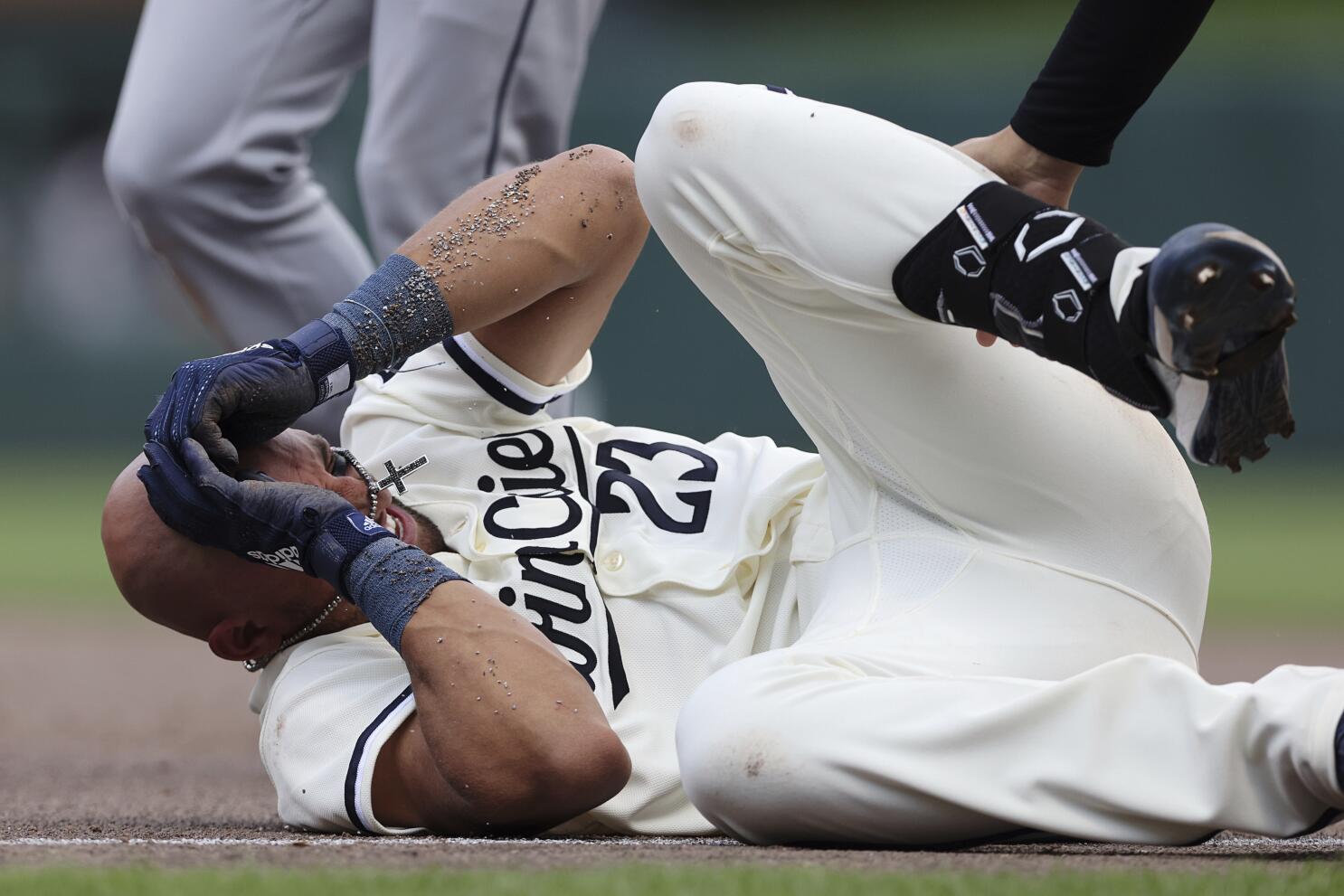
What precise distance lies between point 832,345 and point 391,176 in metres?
1.49

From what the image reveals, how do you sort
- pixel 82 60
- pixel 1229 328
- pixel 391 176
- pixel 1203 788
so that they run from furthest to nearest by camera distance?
pixel 82 60 → pixel 391 176 → pixel 1203 788 → pixel 1229 328

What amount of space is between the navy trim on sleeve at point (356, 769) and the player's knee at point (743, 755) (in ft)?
1.37

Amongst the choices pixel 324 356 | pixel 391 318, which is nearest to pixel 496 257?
pixel 391 318

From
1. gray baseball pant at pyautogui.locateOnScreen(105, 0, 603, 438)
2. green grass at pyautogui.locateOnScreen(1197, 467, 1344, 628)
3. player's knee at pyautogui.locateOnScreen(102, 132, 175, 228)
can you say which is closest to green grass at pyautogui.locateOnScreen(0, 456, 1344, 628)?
green grass at pyautogui.locateOnScreen(1197, 467, 1344, 628)

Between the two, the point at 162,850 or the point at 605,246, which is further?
the point at 605,246

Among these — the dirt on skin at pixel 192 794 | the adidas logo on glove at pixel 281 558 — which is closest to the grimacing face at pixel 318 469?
the adidas logo on glove at pixel 281 558

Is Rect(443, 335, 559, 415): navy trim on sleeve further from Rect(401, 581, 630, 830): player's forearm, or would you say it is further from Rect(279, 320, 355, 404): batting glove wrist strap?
Rect(401, 581, 630, 830): player's forearm

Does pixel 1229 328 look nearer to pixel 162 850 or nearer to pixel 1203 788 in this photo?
pixel 1203 788

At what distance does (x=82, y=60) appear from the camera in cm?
1116

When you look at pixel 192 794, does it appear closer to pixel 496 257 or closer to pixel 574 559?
A: pixel 574 559

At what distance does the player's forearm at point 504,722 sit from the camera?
1842 mm

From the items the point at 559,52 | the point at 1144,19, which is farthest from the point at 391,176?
the point at 1144,19

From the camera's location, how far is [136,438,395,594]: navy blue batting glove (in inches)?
75.9

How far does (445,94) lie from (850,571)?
1561 mm
